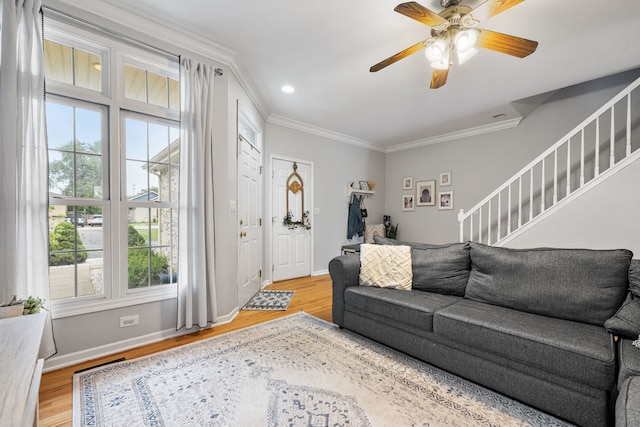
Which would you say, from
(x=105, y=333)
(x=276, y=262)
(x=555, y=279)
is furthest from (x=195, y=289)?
(x=555, y=279)

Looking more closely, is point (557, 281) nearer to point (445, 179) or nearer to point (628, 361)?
point (628, 361)

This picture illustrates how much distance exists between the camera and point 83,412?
4.98 feet

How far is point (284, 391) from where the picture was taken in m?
1.69

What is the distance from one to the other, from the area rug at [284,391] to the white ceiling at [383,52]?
2.69 metres

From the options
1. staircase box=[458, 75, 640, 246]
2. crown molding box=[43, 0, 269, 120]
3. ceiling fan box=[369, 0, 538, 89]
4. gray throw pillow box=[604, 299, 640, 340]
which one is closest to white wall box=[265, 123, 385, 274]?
crown molding box=[43, 0, 269, 120]

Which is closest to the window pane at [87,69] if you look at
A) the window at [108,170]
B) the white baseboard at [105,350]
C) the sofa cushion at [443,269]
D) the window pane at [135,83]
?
the window at [108,170]

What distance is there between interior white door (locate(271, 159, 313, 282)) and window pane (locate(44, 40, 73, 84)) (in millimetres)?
2626

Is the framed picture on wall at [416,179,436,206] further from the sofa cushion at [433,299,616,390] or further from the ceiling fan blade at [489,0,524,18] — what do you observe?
the ceiling fan blade at [489,0,524,18]

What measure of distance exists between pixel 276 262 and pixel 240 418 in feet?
10.0

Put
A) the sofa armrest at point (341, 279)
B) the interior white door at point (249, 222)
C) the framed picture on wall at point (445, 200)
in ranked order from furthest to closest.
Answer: the framed picture on wall at point (445, 200)
the interior white door at point (249, 222)
the sofa armrest at point (341, 279)

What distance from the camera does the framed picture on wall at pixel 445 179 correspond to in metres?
5.22

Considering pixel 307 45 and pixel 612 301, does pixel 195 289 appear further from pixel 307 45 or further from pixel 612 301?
pixel 612 301

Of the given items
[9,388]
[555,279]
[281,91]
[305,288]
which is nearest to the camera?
[9,388]

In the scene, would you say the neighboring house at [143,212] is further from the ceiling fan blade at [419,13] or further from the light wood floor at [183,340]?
the ceiling fan blade at [419,13]
